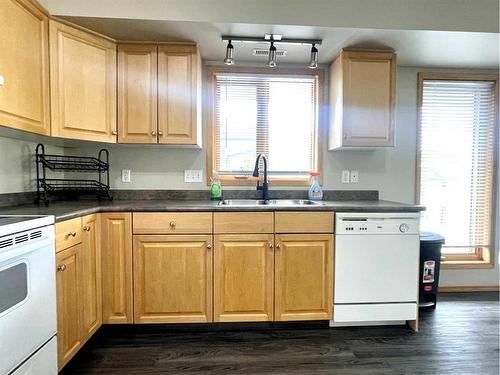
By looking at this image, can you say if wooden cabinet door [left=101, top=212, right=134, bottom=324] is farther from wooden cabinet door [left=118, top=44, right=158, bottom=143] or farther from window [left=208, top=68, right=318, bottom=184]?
window [left=208, top=68, right=318, bottom=184]

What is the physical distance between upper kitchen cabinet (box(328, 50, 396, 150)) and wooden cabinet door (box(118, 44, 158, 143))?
1446 mm

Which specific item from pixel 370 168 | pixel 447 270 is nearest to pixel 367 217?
pixel 370 168

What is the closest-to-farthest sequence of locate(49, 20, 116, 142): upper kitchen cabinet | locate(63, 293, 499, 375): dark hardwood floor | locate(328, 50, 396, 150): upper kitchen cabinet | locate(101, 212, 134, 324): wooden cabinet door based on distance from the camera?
locate(63, 293, 499, 375): dark hardwood floor
locate(49, 20, 116, 142): upper kitchen cabinet
locate(101, 212, 134, 324): wooden cabinet door
locate(328, 50, 396, 150): upper kitchen cabinet

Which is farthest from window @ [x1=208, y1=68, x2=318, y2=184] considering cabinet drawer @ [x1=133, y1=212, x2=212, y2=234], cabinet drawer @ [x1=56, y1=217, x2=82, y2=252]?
cabinet drawer @ [x1=56, y1=217, x2=82, y2=252]

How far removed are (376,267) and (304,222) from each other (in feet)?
1.98

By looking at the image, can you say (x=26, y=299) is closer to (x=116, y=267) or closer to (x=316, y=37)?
(x=116, y=267)

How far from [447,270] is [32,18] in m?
3.78

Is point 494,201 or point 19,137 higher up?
point 19,137

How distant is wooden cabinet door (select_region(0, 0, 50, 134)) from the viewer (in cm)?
154

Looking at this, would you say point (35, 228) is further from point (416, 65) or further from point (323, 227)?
point (416, 65)

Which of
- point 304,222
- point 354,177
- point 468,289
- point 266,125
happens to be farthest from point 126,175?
point 468,289

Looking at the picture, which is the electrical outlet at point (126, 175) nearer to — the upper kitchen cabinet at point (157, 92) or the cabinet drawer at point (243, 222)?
the upper kitchen cabinet at point (157, 92)

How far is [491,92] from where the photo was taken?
287 centimetres

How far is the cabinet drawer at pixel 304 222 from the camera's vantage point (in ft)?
6.86
